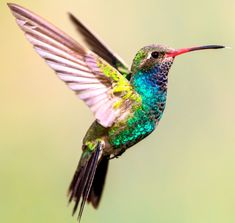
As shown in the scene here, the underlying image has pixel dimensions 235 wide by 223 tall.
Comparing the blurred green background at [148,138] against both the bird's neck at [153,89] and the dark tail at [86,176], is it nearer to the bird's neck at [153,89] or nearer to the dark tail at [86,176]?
the dark tail at [86,176]

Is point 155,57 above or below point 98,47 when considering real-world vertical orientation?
below

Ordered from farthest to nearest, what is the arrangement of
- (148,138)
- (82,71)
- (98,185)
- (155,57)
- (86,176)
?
(148,138) < (98,185) < (86,176) < (155,57) < (82,71)

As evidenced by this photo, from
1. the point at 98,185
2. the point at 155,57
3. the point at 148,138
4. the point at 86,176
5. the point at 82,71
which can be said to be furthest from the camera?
the point at 148,138

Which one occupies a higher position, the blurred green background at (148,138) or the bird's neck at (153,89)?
the bird's neck at (153,89)

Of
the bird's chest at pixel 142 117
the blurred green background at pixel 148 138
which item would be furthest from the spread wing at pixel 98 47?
the blurred green background at pixel 148 138

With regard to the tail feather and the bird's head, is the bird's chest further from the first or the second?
the tail feather

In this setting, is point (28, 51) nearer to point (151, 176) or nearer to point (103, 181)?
point (151, 176)

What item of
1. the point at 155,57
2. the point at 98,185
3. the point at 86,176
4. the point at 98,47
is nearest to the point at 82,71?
the point at 155,57

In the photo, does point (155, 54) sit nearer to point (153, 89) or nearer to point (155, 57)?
point (155, 57)
